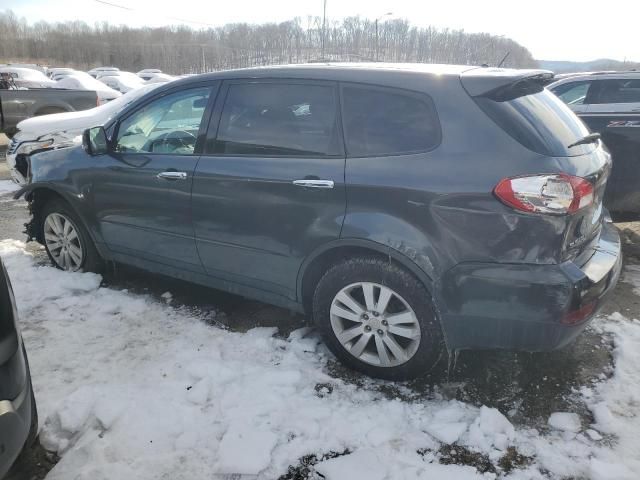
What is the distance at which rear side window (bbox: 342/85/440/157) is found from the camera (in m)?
2.52

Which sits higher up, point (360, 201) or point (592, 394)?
point (360, 201)

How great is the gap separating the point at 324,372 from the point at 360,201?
107cm

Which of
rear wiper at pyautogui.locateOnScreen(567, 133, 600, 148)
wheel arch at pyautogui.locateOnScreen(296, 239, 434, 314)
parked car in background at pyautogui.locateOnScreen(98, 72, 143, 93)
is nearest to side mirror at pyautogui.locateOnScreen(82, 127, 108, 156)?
wheel arch at pyautogui.locateOnScreen(296, 239, 434, 314)

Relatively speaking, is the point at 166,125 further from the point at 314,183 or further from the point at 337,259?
the point at 337,259

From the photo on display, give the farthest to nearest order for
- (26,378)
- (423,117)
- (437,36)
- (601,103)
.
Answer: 1. (437,36)
2. (601,103)
3. (423,117)
4. (26,378)

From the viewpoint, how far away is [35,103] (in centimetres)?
1048

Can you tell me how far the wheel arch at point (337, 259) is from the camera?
2.55 metres

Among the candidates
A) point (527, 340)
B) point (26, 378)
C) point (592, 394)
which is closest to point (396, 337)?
point (527, 340)

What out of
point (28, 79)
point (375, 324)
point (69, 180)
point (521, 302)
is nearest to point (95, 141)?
point (69, 180)

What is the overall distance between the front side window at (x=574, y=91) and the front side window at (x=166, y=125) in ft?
22.4

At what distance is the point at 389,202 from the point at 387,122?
449 mm

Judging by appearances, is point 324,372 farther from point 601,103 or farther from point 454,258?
point 601,103

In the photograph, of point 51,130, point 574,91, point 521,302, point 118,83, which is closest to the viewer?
point 521,302

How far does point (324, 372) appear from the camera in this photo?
293 centimetres
